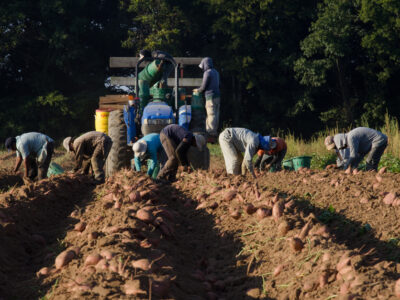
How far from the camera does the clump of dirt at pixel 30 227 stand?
3932 mm

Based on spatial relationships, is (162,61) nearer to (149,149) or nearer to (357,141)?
(149,149)

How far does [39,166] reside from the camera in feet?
33.2

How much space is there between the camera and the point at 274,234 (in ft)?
14.3

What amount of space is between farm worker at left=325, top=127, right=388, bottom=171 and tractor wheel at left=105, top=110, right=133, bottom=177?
363cm

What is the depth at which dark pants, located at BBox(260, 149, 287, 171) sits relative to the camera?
411 inches

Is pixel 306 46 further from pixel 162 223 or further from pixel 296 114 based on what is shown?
Result: pixel 162 223

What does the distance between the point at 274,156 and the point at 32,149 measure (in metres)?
4.61

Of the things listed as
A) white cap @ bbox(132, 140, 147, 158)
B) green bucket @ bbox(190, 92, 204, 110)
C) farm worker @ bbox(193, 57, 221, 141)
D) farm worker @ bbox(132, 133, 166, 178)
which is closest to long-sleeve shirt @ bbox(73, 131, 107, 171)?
farm worker @ bbox(132, 133, 166, 178)

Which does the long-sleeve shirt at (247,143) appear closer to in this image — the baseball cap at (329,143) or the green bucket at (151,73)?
the baseball cap at (329,143)

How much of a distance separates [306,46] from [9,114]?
11919 millimetres

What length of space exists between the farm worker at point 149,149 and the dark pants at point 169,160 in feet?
0.62

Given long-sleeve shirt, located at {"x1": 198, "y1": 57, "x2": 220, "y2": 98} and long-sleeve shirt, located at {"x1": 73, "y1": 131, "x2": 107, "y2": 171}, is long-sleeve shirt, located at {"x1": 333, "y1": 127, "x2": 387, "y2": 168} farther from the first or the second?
long-sleeve shirt, located at {"x1": 73, "y1": 131, "x2": 107, "y2": 171}

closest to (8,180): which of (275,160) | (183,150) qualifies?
(183,150)

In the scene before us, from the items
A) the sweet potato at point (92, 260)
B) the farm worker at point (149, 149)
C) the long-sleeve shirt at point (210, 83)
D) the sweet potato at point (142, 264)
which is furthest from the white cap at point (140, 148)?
the sweet potato at point (142, 264)
